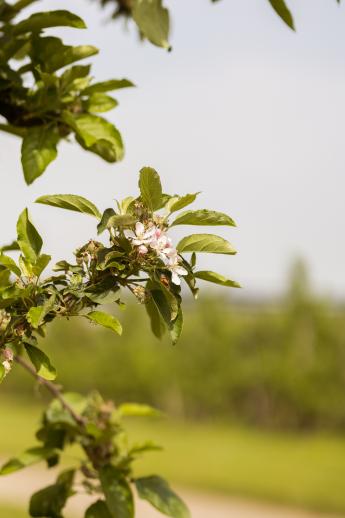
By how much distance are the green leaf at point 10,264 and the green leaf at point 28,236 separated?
0.14ft

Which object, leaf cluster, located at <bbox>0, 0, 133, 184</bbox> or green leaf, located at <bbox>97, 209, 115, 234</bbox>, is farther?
leaf cluster, located at <bbox>0, 0, 133, 184</bbox>

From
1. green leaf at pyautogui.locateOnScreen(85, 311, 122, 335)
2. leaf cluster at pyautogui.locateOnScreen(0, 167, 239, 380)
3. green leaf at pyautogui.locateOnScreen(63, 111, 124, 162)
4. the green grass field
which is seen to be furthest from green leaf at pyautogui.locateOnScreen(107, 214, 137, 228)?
the green grass field

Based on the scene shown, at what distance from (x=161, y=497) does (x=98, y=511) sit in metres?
0.13

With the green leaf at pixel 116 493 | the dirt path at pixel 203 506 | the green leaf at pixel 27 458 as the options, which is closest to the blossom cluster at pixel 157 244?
the green leaf at pixel 116 493

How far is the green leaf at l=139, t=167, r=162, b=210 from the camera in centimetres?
91

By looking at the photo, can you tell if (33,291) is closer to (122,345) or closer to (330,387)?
(330,387)

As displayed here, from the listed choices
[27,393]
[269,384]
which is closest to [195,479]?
[269,384]

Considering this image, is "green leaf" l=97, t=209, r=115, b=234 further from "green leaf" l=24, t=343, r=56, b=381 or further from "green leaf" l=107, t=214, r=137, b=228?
"green leaf" l=24, t=343, r=56, b=381

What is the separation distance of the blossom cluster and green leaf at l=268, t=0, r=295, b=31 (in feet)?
1.20

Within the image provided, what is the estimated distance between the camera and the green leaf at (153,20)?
0.95 m

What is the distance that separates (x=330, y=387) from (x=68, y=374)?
4.09 metres

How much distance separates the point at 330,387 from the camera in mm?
9367

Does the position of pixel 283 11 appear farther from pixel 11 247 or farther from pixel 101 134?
pixel 11 247

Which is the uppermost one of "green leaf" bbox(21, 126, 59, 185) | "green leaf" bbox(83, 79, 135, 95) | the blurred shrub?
the blurred shrub
